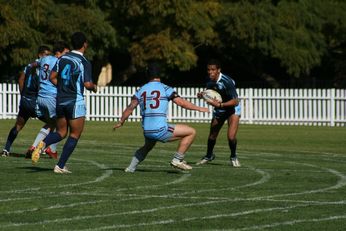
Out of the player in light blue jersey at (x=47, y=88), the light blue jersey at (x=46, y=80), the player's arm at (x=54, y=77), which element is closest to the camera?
the player's arm at (x=54, y=77)

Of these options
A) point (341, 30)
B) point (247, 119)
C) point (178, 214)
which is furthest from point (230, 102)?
point (341, 30)

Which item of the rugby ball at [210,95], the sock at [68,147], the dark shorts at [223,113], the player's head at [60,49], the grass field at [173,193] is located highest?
the player's head at [60,49]

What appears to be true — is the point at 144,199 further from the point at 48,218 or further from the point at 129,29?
the point at 129,29

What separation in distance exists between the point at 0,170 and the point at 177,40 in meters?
34.9

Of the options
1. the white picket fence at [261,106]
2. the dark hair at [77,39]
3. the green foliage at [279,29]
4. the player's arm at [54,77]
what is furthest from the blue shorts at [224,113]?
the green foliage at [279,29]

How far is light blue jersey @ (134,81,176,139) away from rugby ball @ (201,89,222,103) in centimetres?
176

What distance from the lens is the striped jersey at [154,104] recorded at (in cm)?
1689

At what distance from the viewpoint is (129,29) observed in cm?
5375

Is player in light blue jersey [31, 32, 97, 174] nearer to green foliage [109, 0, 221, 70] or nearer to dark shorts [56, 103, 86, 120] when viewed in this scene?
dark shorts [56, 103, 86, 120]

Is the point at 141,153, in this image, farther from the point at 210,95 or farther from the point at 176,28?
the point at 176,28

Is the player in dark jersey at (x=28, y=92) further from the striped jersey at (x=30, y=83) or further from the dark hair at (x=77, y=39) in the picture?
the dark hair at (x=77, y=39)

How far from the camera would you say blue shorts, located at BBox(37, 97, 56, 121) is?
65.2 ft

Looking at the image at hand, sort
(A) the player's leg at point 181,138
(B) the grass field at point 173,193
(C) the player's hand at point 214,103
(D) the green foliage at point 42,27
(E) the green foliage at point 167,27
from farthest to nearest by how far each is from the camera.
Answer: (E) the green foliage at point 167,27 → (D) the green foliage at point 42,27 → (C) the player's hand at point 214,103 → (A) the player's leg at point 181,138 → (B) the grass field at point 173,193

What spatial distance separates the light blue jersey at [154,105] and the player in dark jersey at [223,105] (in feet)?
5.94
